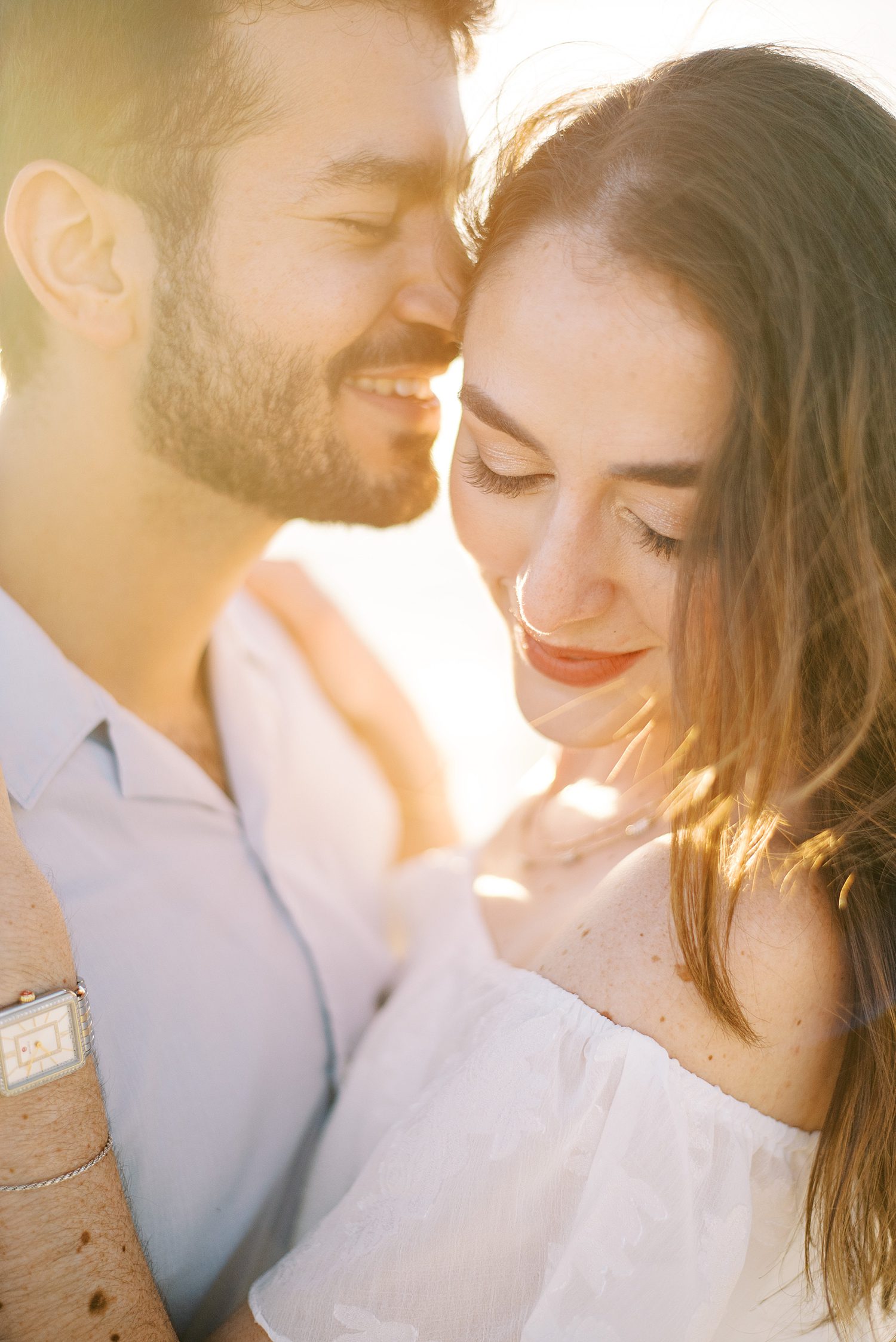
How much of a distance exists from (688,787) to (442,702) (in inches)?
120

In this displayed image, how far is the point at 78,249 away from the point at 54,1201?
1696 millimetres

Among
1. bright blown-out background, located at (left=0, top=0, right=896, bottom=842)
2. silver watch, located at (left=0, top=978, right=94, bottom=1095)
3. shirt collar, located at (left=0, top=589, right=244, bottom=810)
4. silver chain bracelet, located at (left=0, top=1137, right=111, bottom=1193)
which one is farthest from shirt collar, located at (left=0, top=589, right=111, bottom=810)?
bright blown-out background, located at (left=0, top=0, right=896, bottom=842)

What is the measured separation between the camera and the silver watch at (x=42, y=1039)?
1199mm

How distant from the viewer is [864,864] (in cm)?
141

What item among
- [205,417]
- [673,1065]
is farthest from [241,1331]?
[205,417]

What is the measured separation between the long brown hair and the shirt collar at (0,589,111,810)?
3.44 ft

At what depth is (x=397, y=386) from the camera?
2078mm

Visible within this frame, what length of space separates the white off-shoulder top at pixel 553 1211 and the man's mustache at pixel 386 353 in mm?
1322

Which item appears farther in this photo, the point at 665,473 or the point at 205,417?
the point at 205,417

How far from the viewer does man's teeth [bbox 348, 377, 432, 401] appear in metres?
2.03

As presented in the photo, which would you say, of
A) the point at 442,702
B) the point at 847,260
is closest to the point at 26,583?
the point at 847,260

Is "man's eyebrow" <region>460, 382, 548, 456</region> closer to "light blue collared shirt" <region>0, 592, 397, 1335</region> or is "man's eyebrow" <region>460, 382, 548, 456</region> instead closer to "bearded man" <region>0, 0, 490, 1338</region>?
"bearded man" <region>0, 0, 490, 1338</region>

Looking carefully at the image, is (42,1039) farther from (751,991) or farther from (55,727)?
(751,991)

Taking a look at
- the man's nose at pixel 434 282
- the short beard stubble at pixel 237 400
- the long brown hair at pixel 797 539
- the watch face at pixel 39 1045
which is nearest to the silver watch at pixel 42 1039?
the watch face at pixel 39 1045
